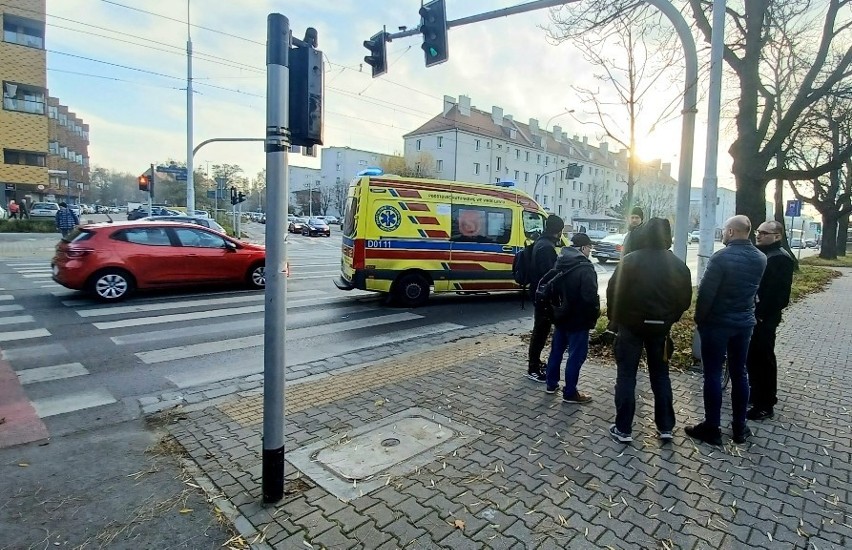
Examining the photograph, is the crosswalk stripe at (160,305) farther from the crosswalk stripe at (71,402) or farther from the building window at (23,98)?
the building window at (23,98)

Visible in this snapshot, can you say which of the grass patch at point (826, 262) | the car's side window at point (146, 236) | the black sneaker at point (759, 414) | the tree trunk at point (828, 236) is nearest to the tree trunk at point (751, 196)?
the black sneaker at point (759, 414)

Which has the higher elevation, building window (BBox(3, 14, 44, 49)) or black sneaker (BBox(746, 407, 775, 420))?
building window (BBox(3, 14, 44, 49))

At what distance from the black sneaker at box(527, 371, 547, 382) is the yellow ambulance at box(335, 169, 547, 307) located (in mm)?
4910

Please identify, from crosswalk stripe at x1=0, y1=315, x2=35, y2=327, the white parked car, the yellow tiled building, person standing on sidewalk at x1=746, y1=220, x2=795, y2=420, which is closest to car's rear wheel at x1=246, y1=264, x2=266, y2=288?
crosswalk stripe at x1=0, y1=315, x2=35, y2=327

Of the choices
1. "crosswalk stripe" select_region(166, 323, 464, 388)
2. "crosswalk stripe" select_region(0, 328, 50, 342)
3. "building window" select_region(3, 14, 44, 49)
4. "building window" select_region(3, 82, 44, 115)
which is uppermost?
"building window" select_region(3, 14, 44, 49)

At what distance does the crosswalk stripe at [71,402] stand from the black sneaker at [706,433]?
5389 mm

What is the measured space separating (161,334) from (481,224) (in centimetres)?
657

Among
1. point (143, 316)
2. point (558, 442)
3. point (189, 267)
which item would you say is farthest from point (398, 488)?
point (189, 267)

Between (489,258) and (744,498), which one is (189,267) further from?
(744,498)

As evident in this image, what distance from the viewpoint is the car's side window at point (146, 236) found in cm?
995

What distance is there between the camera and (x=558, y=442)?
398 cm

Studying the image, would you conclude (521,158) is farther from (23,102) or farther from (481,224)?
(481,224)

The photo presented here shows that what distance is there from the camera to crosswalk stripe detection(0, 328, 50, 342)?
687cm

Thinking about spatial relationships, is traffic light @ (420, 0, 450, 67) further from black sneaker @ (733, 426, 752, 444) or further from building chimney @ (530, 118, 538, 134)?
building chimney @ (530, 118, 538, 134)
